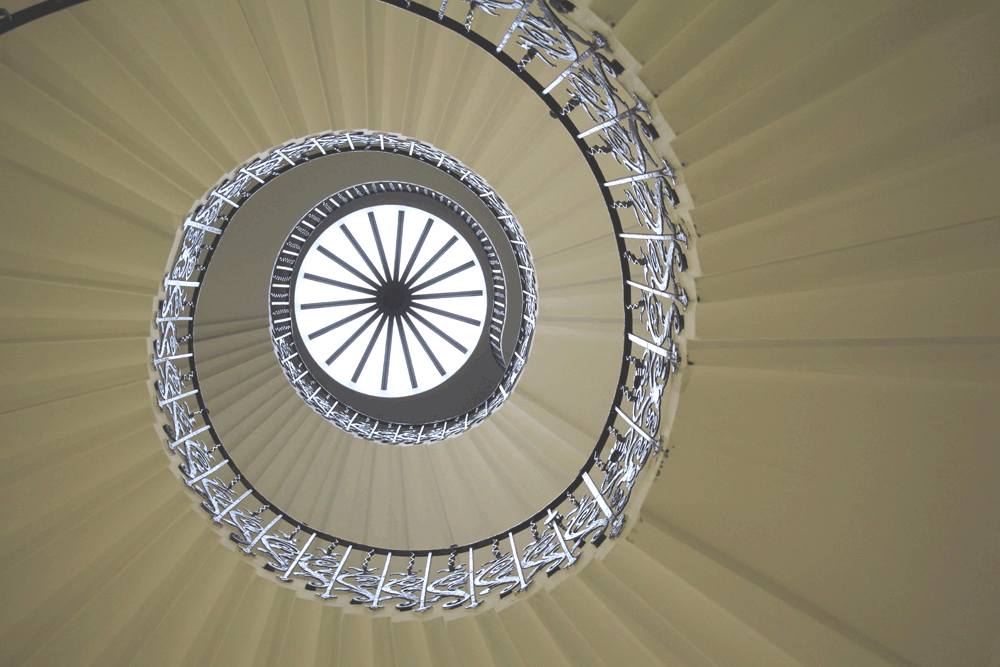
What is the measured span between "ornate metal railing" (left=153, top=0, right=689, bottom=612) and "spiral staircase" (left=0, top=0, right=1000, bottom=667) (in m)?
0.13

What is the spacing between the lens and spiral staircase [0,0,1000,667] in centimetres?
292

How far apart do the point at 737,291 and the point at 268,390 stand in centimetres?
750

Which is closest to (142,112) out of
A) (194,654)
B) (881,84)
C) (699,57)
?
(699,57)

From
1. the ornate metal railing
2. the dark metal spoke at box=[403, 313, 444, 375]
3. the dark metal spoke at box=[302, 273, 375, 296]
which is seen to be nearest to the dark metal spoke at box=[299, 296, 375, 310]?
the dark metal spoke at box=[302, 273, 375, 296]

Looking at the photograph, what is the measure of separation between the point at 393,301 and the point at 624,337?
8241 mm

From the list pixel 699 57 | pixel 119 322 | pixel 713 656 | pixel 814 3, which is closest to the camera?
pixel 814 3

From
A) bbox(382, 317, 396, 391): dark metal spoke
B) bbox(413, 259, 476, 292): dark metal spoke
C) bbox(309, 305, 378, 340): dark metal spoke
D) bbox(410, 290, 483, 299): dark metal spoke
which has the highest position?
bbox(413, 259, 476, 292): dark metal spoke

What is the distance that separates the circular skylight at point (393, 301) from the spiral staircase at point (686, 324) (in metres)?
5.28

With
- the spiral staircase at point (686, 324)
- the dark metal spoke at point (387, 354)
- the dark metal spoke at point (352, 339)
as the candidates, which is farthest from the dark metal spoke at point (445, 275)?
the spiral staircase at point (686, 324)

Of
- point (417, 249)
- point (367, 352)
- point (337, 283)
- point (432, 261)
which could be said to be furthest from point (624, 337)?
point (337, 283)

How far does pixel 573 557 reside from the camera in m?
4.34

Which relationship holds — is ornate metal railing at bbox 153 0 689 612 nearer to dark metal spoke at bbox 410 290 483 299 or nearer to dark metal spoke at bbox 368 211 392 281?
dark metal spoke at bbox 368 211 392 281

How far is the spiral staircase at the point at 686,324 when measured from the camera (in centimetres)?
292

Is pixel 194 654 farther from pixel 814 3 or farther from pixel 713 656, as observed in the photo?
pixel 814 3
